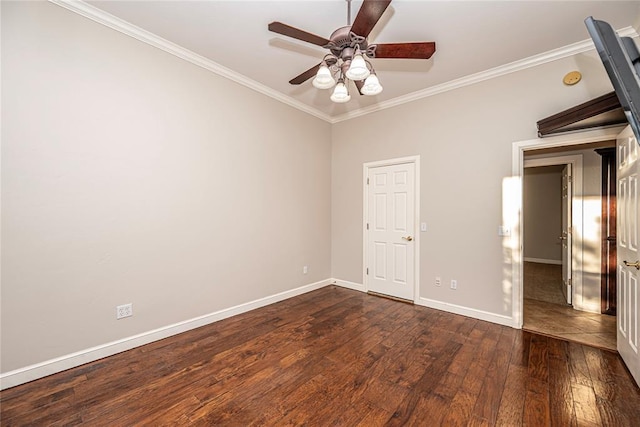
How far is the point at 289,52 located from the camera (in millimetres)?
2941

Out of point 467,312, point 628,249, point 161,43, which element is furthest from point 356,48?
point 467,312

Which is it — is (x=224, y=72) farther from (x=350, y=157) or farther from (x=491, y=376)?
(x=491, y=376)

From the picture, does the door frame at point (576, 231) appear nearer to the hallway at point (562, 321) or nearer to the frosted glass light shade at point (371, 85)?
the hallway at point (562, 321)

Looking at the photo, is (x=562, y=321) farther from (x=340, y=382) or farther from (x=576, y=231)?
(x=340, y=382)

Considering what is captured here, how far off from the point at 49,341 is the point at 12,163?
1413mm

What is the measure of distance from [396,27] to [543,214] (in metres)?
7.23

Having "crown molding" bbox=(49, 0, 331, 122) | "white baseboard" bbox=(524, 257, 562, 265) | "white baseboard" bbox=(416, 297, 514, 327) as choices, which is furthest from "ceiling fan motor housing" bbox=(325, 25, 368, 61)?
"white baseboard" bbox=(524, 257, 562, 265)

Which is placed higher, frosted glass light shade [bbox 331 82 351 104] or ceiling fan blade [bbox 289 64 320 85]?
ceiling fan blade [bbox 289 64 320 85]

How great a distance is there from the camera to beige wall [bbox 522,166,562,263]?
23.0 feet

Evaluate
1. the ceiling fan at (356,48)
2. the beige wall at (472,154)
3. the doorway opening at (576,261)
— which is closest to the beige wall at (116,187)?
the ceiling fan at (356,48)

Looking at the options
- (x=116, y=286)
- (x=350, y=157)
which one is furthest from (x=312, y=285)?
(x=116, y=286)

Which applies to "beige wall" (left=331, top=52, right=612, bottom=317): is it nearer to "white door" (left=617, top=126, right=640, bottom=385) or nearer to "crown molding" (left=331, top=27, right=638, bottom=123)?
"crown molding" (left=331, top=27, right=638, bottom=123)

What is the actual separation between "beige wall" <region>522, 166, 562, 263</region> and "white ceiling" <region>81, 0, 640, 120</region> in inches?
213

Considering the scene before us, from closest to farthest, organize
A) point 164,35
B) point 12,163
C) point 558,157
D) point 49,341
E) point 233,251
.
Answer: point 12,163 < point 49,341 < point 164,35 < point 233,251 < point 558,157
